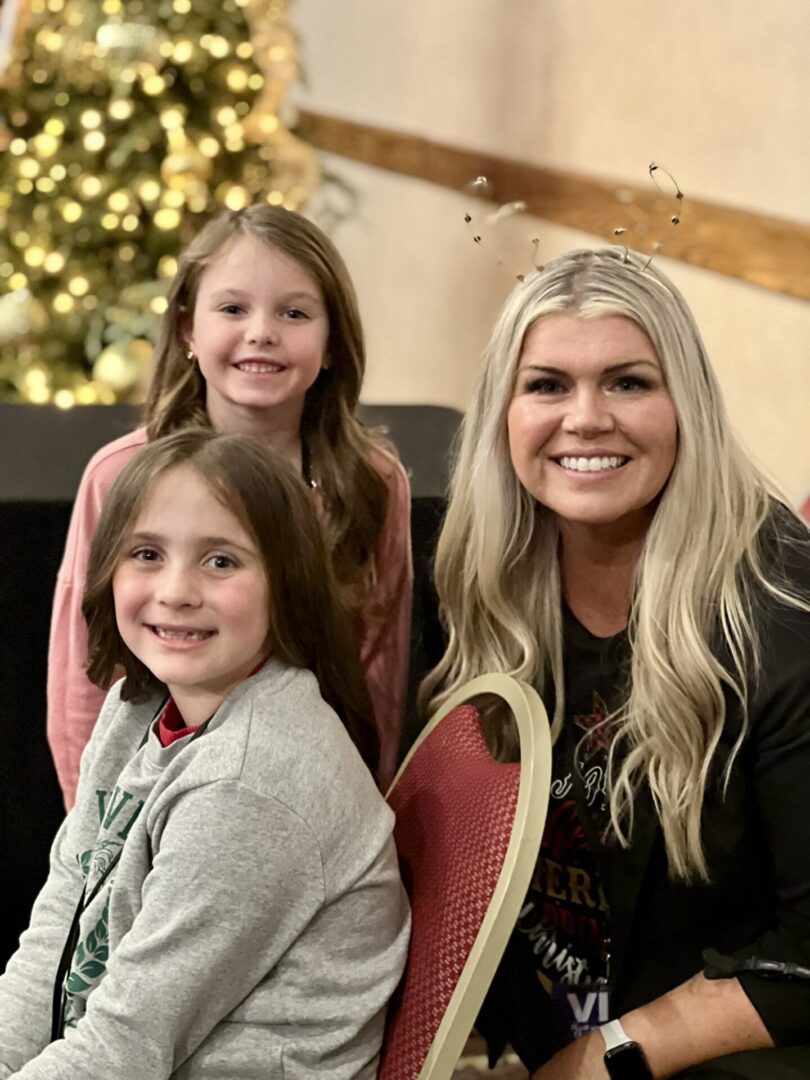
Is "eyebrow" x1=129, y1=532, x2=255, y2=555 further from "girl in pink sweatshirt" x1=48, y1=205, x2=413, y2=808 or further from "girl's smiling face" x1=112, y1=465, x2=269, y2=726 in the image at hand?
"girl in pink sweatshirt" x1=48, y1=205, x2=413, y2=808

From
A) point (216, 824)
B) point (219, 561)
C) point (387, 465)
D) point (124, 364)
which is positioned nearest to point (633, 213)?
point (387, 465)

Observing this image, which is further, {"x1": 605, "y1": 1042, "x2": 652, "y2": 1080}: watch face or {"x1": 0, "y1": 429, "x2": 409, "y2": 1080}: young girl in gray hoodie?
{"x1": 605, "y1": 1042, "x2": 652, "y2": 1080}: watch face

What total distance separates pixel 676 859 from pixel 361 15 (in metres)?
4.60

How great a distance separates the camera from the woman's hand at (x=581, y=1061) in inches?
61.3

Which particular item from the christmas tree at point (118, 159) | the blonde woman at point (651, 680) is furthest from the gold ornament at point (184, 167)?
the blonde woman at point (651, 680)

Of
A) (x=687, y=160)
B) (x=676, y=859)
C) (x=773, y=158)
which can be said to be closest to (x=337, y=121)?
(x=687, y=160)

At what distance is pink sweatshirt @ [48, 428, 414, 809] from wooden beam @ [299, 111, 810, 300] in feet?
1.80

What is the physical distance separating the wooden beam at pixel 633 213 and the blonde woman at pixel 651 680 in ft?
1.49

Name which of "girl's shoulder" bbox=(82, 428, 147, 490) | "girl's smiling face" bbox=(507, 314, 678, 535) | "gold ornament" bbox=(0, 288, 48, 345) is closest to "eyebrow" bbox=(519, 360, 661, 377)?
"girl's smiling face" bbox=(507, 314, 678, 535)

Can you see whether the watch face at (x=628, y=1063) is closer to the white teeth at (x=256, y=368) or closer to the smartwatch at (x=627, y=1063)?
the smartwatch at (x=627, y=1063)

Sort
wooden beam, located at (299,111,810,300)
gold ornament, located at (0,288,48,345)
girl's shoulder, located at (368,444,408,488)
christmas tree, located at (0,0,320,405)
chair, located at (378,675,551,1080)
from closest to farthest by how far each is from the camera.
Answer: chair, located at (378,675,551,1080) < girl's shoulder, located at (368,444,408,488) < wooden beam, located at (299,111,810,300) < christmas tree, located at (0,0,320,405) < gold ornament, located at (0,288,48,345)

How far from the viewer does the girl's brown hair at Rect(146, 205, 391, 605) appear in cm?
203

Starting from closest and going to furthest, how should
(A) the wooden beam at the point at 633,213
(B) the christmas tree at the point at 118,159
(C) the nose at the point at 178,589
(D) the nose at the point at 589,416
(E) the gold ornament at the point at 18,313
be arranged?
(C) the nose at the point at 178,589
(D) the nose at the point at 589,416
(A) the wooden beam at the point at 633,213
(B) the christmas tree at the point at 118,159
(E) the gold ornament at the point at 18,313

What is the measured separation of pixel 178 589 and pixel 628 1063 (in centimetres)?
69
